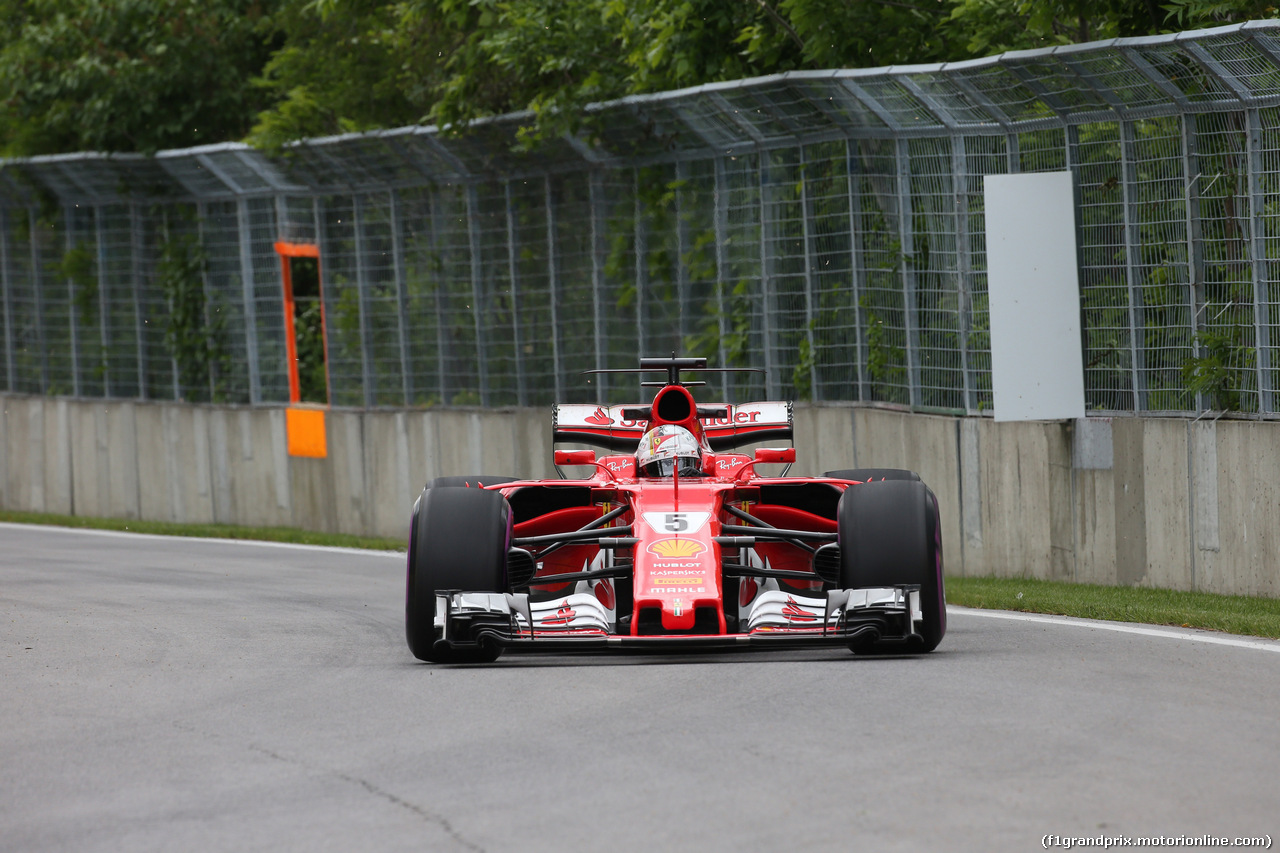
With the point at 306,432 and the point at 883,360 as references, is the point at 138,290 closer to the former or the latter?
the point at 306,432

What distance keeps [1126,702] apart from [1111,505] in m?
4.84

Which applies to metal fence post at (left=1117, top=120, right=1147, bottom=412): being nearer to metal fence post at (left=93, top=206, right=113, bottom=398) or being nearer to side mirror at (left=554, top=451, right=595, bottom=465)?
side mirror at (left=554, top=451, right=595, bottom=465)

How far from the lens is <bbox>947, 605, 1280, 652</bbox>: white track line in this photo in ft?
30.4

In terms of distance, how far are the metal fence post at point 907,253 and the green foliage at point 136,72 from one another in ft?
38.8

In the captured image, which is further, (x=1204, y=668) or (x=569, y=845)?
(x=1204, y=668)

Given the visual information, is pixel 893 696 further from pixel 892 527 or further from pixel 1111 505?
pixel 1111 505

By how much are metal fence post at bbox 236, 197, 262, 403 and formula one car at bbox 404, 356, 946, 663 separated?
12273 millimetres

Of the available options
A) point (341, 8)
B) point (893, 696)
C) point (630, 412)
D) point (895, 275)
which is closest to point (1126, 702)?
point (893, 696)

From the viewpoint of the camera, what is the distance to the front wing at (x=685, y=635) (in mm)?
8703

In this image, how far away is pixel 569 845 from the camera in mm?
5496

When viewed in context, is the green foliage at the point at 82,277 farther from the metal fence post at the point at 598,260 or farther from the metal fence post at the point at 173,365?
the metal fence post at the point at 598,260

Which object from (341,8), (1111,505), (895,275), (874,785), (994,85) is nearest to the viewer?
(874,785)

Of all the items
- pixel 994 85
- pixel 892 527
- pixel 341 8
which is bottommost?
pixel 892 527

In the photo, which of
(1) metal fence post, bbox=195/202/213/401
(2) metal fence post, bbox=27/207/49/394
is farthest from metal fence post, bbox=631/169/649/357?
(2) metal fence post, bbox=27/207/49/394
